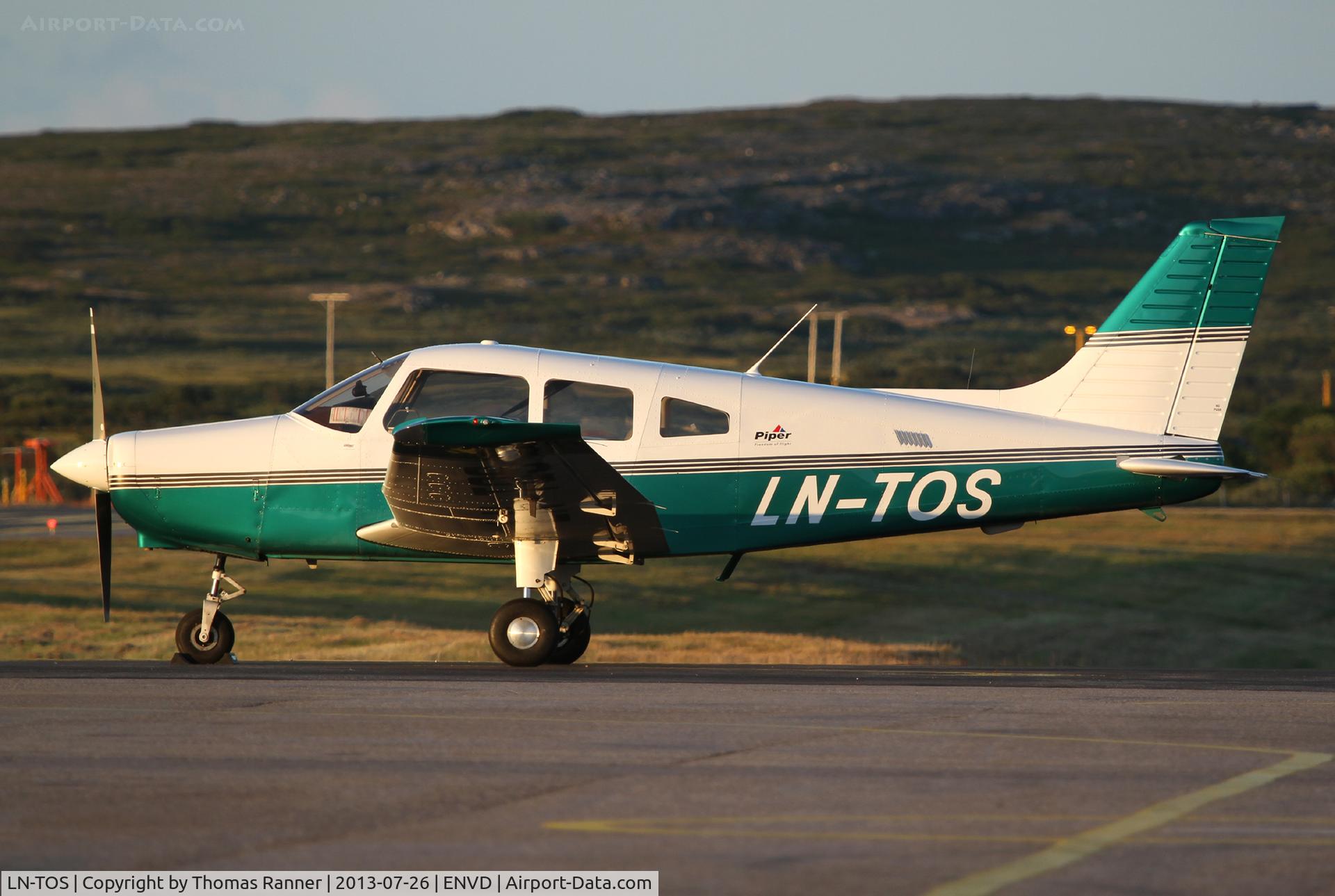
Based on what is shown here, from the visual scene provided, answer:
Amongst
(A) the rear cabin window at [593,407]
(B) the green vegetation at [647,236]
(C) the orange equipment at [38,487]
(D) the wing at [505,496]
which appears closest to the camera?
(D) the wing at [505,496]

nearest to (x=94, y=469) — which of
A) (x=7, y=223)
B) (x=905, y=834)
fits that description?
(x=905, y=834)

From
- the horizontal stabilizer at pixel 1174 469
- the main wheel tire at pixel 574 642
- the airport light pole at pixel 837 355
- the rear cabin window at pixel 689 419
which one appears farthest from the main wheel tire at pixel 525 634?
the airport light pole at pixel 837 355

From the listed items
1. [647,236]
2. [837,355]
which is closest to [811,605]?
[837,355]

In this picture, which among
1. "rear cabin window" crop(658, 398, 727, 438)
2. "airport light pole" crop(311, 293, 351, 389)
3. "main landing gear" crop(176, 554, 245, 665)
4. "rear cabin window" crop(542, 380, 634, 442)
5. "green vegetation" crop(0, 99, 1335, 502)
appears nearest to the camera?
"rear cabin window" crop(542, 380, 634, 442)

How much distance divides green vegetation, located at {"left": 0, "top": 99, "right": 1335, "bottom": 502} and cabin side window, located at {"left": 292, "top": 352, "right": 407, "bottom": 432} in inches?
2212

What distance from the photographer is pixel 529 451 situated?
11672mm

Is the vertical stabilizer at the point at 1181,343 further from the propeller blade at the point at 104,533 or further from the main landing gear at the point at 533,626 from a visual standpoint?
the propeller blade at the point at 104,533

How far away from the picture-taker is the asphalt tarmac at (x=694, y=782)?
234 inches

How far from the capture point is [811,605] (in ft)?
103

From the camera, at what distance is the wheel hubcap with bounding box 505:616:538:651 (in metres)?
12.6

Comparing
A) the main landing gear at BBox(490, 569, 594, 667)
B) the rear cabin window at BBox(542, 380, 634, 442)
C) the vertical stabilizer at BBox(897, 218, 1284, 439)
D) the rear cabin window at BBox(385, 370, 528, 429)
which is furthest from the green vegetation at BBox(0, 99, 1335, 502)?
the vertical stabilizer at BBox(897, 218, 1284, 439)

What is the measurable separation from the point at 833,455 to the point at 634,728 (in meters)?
4.24

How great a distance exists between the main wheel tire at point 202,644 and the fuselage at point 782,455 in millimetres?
1298

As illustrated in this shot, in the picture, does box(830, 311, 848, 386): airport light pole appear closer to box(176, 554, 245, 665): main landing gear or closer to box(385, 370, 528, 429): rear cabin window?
box(385, 370, 528, 429): rear cabin window
